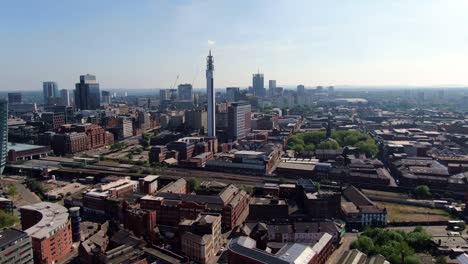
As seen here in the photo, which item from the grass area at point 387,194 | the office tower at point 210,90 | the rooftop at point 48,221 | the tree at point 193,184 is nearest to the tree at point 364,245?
the grass area at point 387,194

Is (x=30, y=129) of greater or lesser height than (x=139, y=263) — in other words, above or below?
above

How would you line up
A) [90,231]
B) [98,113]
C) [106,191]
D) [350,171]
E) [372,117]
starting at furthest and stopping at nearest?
1. [372,117]
2. [98,113]
3. [350,171]
4. [106,191]
5. [90,231]

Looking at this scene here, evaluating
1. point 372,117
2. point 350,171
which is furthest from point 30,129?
point 372,117

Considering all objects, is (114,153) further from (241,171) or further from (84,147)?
(241,171)

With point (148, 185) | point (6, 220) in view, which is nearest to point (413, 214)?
point (148, 185)

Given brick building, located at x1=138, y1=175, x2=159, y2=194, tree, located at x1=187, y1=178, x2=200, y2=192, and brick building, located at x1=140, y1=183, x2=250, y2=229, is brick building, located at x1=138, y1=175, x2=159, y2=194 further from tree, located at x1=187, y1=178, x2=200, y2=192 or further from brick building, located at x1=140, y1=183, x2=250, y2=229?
brick building, located at x1=140, y1=183, x2=250, y2=229

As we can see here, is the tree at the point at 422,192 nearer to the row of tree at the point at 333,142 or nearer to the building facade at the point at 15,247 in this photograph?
the row of tree at the point at 333,142
